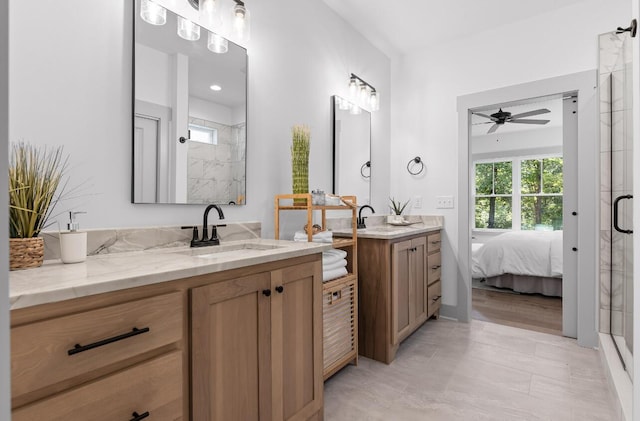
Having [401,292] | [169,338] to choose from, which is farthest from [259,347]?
[401,292]

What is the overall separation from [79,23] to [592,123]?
334 centimetres

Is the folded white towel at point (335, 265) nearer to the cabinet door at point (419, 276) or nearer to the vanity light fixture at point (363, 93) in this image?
the cabinet door at point (419, 276)

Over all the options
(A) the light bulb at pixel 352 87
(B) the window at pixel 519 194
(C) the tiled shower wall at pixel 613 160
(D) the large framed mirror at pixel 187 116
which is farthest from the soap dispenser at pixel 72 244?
(B) the window at pixel 519 194

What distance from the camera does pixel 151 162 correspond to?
5.04 ft

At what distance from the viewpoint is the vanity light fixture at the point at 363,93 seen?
2.91 m

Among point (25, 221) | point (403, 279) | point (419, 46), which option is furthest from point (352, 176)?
point (25, 221)

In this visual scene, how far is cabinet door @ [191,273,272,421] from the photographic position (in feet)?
3.48

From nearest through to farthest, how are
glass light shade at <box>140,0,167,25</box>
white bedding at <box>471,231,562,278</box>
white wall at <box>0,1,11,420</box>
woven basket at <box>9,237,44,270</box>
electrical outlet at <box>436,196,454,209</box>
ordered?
white wall at <box>0,1,11,420</box> → woven basket at <box>9,237,44,270</box> → glass light shade at <box>140,0,167,25</box> → electrical outlet at <box>436,196,454,209</box> → white bedding at <box>471,231,562,278</box>

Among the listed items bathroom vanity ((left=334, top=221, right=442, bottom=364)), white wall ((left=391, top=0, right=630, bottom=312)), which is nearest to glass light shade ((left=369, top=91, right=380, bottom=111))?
white wall ((left=391, top=0, right=630, bottom=312))

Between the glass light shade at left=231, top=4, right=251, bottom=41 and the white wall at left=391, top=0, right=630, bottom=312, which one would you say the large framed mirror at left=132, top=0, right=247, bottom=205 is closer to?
the glass light shade at left=231, top=4, right=251, bottom=41

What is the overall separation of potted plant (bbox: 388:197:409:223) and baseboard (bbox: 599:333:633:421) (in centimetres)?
173

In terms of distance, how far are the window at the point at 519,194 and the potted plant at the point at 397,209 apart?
153 inches

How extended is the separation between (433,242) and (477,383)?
1.27m

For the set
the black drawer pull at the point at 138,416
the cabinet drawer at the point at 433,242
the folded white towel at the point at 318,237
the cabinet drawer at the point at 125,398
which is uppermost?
the folded white towel at the point at 318,237
